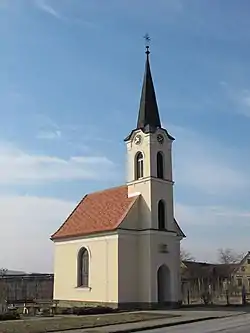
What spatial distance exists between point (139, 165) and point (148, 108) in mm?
5051

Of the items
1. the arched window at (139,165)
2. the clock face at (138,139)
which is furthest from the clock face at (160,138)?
the arched window at (139,165)

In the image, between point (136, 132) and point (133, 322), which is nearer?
point (133, 322)

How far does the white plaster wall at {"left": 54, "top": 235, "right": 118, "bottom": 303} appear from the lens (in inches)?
1494

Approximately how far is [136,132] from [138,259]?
1059 centimetres

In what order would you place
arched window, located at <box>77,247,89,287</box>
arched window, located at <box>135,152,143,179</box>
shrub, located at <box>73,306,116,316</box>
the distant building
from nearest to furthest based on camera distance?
→ shrub, located at <box>73,306,116,316</box>
arched window, located at <box>135,152,143,179</box>
arched window, located at <box>77,247,89,287</box>
the distant building

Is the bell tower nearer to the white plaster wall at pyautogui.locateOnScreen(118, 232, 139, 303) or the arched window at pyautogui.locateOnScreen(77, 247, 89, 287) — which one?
the white plaster wall at pyautogui.locateOnScreen(118, 232, 139, 303)

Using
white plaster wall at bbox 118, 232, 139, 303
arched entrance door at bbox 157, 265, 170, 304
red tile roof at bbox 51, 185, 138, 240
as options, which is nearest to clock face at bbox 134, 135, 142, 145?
red tile roof at bbox 51, 185, 138, 240

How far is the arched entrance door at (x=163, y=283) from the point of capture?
39562 mm

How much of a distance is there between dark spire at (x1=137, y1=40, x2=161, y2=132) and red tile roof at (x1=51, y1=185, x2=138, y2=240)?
5836 millimetres

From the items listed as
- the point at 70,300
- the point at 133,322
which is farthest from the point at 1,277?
the point at 133,322

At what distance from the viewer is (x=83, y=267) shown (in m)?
42.0

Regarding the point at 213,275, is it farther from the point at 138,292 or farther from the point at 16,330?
the point at 16,330

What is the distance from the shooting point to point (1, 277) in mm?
49969

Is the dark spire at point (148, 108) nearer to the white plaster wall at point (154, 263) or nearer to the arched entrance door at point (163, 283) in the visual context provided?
the white plaster wall at point (154, 263)
